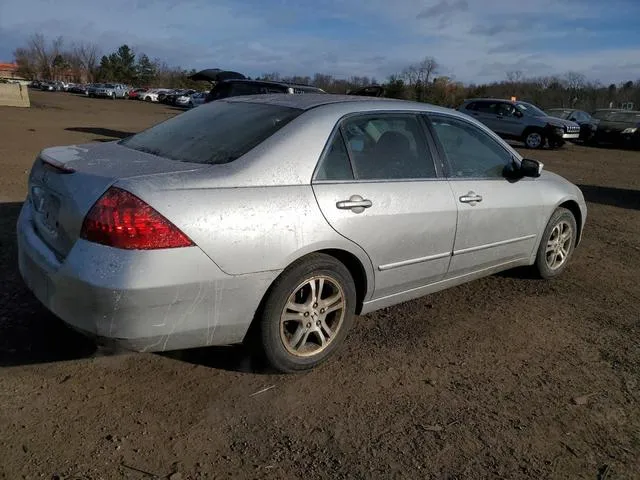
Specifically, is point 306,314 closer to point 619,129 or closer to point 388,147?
point 388,147

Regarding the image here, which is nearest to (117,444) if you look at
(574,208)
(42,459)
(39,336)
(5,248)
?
(42,459)

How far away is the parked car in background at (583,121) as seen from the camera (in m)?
24.5

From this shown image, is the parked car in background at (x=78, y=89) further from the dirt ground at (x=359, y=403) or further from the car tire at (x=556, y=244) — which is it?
the dirt ground at (x=359, y=403)

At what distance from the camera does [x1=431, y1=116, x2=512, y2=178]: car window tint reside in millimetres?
4078

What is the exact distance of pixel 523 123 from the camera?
20906 mm

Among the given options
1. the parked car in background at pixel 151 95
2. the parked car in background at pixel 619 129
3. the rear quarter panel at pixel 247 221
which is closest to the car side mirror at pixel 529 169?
the rear quarter panel at pixel 247 221

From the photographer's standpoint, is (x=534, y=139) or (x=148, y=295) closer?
(x=148, y=295)

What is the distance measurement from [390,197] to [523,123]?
19246mm

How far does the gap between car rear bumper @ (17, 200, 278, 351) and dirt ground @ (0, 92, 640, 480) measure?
42 cm

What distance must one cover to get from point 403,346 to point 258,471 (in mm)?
1532

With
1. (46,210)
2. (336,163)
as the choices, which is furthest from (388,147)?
(46,210)

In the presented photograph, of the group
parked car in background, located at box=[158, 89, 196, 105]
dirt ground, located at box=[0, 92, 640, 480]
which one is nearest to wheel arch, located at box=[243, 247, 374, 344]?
dirt ground, located at box=[0, 92, 640, 480]

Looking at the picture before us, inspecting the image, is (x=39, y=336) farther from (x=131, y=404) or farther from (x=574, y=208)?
(x=574, y=208)

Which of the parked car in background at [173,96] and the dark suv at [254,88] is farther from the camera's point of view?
the parked car in background at [173,96]
